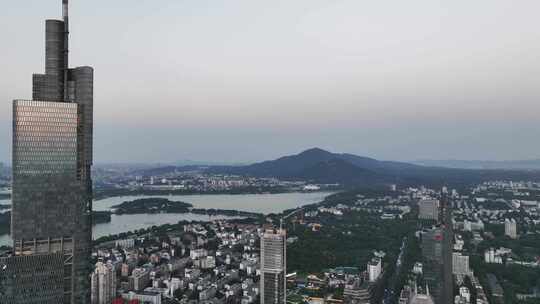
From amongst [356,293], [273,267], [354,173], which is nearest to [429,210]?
[356,293]

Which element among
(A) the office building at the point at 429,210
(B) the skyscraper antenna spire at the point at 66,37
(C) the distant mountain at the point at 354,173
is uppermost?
(B) the skyscraper antenna spire at the point at 66,37

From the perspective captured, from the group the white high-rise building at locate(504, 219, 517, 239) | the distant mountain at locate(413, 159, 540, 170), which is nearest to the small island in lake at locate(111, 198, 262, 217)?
the white high-rise building at locate(504, 219, 517, 239)

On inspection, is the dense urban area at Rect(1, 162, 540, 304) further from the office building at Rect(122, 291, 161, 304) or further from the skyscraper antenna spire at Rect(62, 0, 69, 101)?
the skyscraper antenna spire at Rect(62, 0, 69, 101)

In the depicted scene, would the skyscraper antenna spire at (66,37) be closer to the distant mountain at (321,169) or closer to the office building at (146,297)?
the office building at (146,297)

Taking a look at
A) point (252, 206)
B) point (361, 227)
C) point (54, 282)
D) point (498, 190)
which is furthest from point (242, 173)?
point (54, 282)


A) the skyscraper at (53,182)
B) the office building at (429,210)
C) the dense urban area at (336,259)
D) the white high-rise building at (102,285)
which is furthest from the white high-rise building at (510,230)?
the skyscraper at (53,182)

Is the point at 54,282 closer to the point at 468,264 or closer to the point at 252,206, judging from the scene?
the point at 468,264
